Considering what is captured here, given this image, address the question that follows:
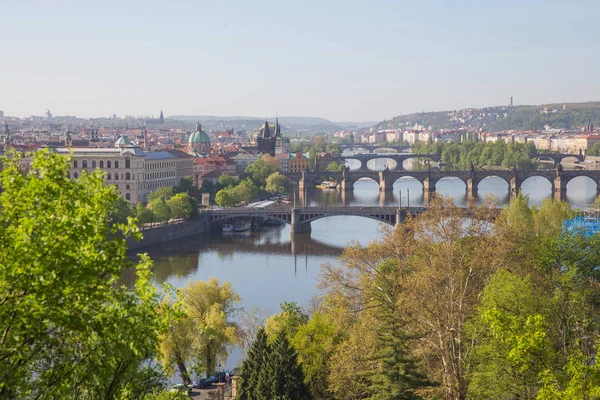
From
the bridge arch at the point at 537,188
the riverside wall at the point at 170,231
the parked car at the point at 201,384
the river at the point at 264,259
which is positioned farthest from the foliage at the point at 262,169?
the parked car at the point at 201,384

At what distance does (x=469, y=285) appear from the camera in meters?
17.0

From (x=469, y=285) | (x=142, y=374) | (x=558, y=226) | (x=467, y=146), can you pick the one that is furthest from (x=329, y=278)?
(x=467, y=146)

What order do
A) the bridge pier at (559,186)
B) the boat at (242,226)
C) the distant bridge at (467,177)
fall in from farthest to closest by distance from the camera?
the distant bridge at (467,177) → the bridge pier at (559,186) → the boat at (242,226)

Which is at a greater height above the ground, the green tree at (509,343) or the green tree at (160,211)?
the green tree at (509,343)

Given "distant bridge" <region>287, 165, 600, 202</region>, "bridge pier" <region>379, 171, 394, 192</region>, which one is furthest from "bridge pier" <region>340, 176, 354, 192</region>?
"bridge pier" <region>379, 171, 394, 192</region>

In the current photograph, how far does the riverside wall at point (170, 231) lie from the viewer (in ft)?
139

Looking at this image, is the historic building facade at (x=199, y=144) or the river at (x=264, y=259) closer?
the river at (x=264, y=259)

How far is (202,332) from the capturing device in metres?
18.0

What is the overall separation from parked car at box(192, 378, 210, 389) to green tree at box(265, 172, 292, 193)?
5167cm

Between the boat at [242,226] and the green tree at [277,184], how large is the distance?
16.8 m

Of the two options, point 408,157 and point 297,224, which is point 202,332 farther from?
point 408,157

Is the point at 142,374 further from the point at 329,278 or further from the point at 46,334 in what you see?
the point at 329,278

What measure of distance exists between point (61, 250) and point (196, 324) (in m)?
A: 14.9

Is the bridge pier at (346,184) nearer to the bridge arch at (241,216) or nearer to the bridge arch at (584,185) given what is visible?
the bridge arch at (584,185)
